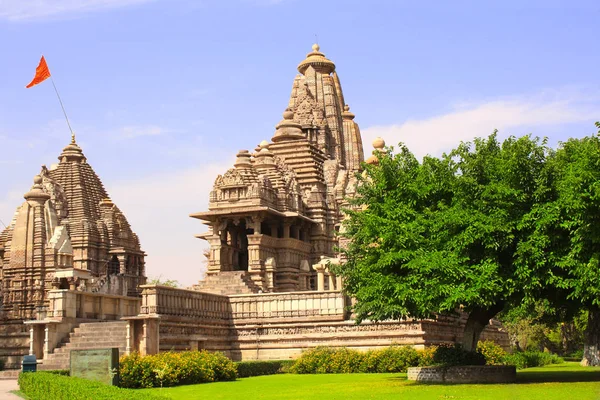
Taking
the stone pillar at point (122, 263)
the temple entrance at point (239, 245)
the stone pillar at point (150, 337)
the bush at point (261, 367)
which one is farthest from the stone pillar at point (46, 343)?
the stone pillar at point (122, 263)

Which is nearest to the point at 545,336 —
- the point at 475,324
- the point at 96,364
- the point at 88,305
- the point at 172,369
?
the point at 475,324

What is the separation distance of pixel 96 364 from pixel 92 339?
9693 millimetres

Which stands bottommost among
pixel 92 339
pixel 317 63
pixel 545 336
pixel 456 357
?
pixel 456 357

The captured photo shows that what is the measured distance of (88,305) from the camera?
110 feet

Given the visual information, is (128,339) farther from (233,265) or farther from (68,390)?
(233,265)

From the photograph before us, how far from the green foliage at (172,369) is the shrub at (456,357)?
23.6ft

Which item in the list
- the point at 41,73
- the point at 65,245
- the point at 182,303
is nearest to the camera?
the point at 182,303

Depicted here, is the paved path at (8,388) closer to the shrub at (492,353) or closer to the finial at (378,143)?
the shrub at (492,353)

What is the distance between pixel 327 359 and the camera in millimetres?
32938

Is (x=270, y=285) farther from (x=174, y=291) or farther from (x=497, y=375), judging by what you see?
(x=497, y=375)

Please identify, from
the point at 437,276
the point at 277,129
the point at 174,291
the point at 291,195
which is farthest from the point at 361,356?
the point at 277,129

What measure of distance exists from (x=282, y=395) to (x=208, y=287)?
A: 2278 cm

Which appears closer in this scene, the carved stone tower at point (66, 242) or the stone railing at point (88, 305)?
the stone railing at point (88, 305)

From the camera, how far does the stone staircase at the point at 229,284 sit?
141ft
